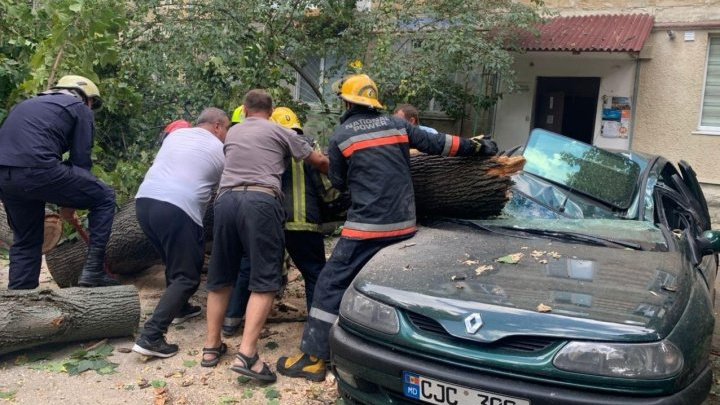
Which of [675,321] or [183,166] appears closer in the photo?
[675,321]

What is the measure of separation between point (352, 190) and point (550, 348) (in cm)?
166

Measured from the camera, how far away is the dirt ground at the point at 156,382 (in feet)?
11.7

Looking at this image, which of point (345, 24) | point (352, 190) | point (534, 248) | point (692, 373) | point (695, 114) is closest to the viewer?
point (692, 373)

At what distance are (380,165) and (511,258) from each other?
966mm

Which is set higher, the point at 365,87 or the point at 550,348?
the point at 365,87

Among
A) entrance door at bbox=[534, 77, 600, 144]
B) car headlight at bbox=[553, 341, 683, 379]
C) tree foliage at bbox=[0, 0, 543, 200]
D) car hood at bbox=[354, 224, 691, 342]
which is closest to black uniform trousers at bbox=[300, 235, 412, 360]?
car hood at bbox=[354, 224, 691, 342]

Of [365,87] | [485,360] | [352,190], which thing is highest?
[365,87]

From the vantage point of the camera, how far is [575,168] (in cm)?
439

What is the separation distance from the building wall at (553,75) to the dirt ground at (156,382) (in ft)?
22.1

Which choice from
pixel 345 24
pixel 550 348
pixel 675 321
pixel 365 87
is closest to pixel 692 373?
pixel 675 321

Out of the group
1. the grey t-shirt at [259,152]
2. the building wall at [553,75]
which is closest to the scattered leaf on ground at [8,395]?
the grey t-shirt at [259,152]

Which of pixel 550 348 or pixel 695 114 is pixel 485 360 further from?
pixel 695 114

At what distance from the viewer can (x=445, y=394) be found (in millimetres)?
2609

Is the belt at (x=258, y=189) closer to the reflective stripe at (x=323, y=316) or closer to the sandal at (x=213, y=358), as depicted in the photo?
the reflective stripe at (x=323, y=316)
